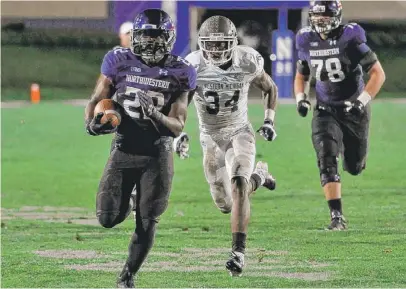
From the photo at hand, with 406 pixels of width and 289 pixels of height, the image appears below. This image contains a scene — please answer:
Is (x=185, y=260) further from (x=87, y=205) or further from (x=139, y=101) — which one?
(x=87, y=205)

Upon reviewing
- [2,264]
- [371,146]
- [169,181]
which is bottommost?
[371,146]

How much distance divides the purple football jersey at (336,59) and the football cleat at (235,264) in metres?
2.65

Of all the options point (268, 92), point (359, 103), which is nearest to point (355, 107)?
point (359, 103)

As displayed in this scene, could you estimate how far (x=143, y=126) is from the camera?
8.09 m

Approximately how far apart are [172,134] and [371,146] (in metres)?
12.2

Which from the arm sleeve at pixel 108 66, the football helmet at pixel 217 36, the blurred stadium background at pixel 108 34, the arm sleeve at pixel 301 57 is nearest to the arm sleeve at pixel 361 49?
the arm sleeve at pixel 301 57

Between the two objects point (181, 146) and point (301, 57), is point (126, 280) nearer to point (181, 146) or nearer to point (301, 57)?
point (181, 146)

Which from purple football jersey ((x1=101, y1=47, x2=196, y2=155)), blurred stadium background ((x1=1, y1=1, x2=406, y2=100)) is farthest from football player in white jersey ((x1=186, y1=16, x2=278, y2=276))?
blurred stadium background ((x1=1, y1=1, x2=406, y2=100))

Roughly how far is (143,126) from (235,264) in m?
1.07

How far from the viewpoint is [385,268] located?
9148mm

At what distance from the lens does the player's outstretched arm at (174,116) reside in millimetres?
7809

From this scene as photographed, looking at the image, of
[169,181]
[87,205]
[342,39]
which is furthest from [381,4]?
[169,181]

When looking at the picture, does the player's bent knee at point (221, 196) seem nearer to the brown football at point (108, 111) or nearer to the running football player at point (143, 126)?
the running football player at point (143, 126)

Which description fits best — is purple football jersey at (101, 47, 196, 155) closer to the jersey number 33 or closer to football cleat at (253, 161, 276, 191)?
the jersey number 33
